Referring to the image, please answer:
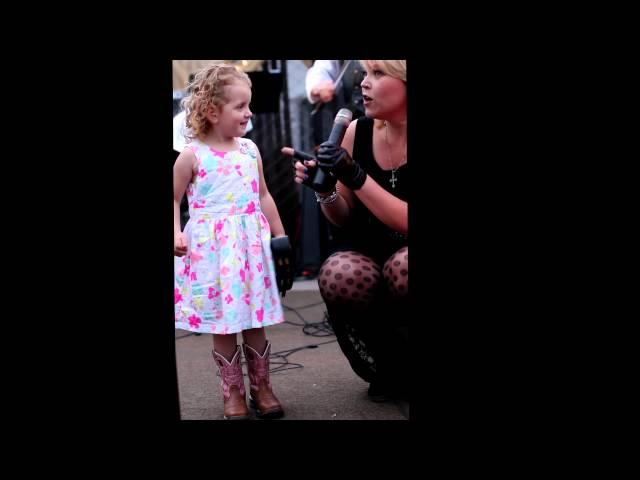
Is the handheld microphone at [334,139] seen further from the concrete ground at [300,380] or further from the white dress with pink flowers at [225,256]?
the concrete ground at [300,380]

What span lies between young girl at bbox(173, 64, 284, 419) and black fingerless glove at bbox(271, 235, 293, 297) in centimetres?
3

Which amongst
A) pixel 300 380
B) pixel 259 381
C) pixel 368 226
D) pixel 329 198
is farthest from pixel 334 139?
pixel 300 380

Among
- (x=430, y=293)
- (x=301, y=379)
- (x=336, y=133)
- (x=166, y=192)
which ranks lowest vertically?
(x=301, y=379)

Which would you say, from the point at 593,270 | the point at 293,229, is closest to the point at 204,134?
the point at 593,270

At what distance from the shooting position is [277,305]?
1845 mm

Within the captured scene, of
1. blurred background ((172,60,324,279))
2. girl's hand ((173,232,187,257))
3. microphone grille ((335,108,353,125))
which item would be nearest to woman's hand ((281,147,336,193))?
microphone grille ((335,108,353,125))

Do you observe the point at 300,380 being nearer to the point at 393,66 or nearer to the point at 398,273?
the point at 398,273

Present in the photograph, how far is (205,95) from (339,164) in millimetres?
528

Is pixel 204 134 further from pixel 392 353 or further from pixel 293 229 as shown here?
pixel 293 229

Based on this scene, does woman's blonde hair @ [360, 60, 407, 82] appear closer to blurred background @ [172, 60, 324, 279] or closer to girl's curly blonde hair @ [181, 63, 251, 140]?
girl's curly blonde hair @ [181, 63, 251, 140]

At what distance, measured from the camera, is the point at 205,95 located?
1.82 metres

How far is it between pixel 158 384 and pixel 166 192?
1.54 feet

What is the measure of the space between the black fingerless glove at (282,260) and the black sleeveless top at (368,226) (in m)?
0.22

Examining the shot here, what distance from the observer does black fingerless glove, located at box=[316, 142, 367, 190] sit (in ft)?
5.19
